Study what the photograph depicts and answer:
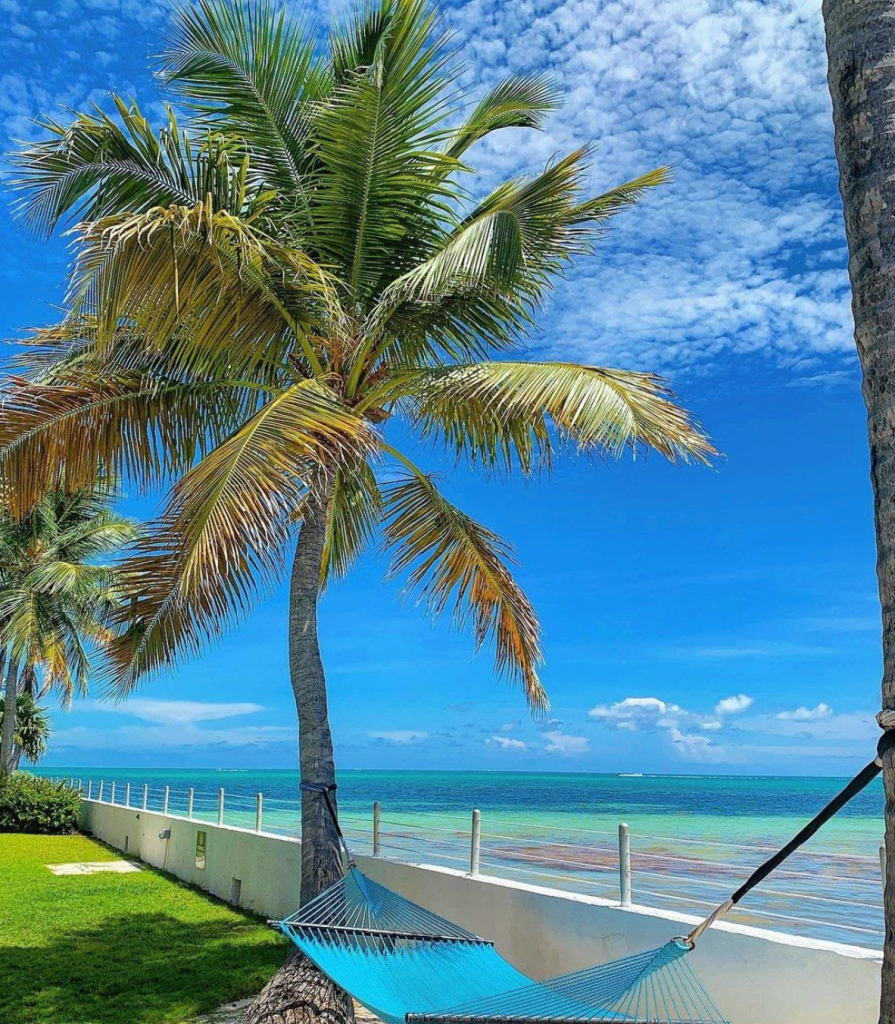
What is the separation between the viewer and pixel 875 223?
2039mm

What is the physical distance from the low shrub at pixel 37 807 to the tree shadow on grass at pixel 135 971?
30.3ft

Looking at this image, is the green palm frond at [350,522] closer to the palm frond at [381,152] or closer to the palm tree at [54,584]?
the palm frond at [381,152]

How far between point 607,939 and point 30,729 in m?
22.6

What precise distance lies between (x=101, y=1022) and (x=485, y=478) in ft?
12.5

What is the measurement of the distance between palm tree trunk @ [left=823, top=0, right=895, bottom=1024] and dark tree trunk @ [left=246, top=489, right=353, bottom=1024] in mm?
3261

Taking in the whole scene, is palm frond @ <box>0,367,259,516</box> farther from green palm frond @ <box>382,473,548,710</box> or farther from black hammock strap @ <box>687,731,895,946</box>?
black hammock strap @ <box>687,731,895,946</box>

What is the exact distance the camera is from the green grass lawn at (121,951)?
5.36 meters

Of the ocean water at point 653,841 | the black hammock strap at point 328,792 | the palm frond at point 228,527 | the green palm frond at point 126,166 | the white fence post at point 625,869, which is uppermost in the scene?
the green palm frond at point 126,166

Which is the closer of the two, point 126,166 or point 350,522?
point 126,166

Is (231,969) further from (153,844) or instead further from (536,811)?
(536,811)

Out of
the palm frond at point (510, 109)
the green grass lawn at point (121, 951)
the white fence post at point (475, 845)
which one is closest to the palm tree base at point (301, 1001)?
the green grass lawn at point (121, 951)

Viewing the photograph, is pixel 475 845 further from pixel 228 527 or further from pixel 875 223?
pixel 875 223

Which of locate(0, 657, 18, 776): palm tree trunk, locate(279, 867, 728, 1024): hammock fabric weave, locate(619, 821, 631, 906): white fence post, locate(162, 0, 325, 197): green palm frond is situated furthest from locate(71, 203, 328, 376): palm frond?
locate(0, 657, 18, 776): palm tree trunk

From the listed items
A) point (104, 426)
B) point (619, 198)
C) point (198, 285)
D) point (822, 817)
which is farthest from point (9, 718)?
point (822, 817)
